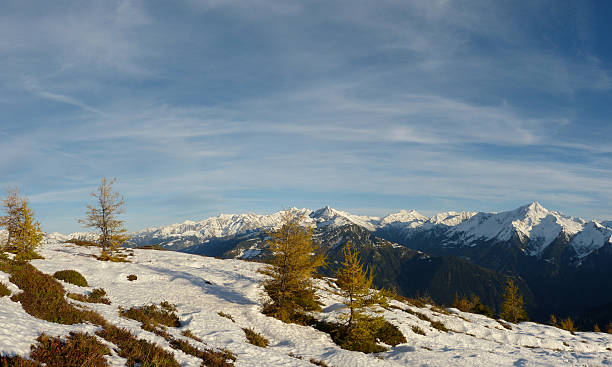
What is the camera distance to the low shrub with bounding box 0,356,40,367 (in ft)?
22.2

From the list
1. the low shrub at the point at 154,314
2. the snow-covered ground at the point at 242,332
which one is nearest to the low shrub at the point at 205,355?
the snow-covered ground at the point at 242,332

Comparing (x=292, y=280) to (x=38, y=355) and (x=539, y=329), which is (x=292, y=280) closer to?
(x=38, y=355)

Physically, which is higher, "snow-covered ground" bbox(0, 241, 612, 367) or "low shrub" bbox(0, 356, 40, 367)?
"low shrub" bbox(0, 356, 40, 367)

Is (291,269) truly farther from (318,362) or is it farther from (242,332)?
(318,362)

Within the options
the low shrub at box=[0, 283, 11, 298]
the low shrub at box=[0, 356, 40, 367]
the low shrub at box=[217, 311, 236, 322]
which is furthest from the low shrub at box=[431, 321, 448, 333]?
the low shrub at box=[0, 283, 11, 298]

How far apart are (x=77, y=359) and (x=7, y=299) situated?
25.7 feet

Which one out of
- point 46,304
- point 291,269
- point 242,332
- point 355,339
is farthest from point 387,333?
point 46,304

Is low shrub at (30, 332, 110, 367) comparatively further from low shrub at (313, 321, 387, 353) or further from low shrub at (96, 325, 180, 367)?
low shrub at (313, 321, 387, 353)

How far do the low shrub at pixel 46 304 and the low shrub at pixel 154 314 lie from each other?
367cm

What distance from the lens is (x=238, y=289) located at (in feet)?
105

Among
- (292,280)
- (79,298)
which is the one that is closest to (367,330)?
(292,280)

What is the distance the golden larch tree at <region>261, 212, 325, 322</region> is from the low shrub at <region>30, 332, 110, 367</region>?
58.5ft

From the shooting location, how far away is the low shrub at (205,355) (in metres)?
12.2

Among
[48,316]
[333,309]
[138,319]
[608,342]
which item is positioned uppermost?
[48,316]
